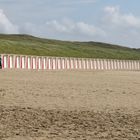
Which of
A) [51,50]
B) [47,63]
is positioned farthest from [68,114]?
[51,50]

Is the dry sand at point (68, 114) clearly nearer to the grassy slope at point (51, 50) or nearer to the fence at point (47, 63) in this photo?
the fence at point (47, 63)

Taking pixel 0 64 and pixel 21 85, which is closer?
pixel 21 85

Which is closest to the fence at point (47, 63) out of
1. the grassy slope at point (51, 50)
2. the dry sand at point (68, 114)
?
the grassy slope at point (51, 50)

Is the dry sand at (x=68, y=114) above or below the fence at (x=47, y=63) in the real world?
below

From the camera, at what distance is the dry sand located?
10.7m

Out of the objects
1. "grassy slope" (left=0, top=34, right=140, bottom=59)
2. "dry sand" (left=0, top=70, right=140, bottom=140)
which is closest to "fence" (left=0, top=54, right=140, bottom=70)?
"grassy slope" (left=0, top=34, right=140, bottom=59)

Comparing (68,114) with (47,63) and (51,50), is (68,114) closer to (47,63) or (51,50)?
(47,63)

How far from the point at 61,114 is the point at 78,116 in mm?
469

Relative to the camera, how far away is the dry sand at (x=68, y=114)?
10.7 metres

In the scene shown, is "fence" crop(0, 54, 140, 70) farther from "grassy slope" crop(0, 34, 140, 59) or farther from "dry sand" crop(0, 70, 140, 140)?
"dry sand" crop(0, 70, 140, 140)

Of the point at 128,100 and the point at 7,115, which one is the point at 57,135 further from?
the point at 128,100

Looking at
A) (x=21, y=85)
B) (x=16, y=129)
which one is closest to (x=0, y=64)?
(x=21, y=85)

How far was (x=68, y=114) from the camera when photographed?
13195 mm

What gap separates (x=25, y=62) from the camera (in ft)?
163
